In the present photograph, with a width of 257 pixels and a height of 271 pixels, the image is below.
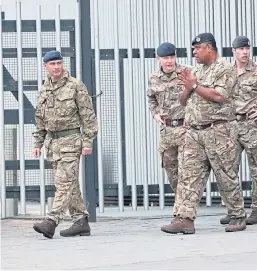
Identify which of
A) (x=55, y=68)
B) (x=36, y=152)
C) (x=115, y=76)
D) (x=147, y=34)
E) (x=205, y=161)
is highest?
(x=147, y=34)

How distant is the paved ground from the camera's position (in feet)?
21.4

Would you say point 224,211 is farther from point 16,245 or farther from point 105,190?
point 16,245

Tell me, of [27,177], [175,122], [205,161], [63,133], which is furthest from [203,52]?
[27,177]

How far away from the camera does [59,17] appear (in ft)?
35.0

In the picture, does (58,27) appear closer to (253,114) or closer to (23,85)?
(23,85)

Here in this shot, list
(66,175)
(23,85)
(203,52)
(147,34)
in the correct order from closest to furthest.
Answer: (203,52) → (66,175) → (23,85) → (147,34)

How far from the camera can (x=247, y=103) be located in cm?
950

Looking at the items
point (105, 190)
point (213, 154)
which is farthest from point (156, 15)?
point (213, 154)

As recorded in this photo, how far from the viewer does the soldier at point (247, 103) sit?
31.0 ft

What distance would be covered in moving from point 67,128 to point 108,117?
234cm

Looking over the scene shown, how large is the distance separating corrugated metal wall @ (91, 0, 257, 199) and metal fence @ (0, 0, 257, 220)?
0.01 m

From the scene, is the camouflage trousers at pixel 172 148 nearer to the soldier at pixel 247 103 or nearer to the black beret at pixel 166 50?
the soldier at pixel 247 103

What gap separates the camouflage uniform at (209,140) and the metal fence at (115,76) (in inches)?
88.9

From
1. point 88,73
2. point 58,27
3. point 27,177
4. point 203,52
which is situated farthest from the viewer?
point 27,177
